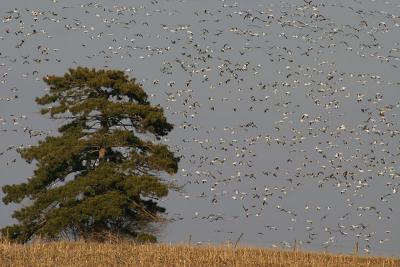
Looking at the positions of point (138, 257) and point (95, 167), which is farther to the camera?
point (95, 167)

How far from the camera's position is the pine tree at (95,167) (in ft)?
136

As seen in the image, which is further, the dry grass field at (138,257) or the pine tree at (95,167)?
the pine tree at (95,167)

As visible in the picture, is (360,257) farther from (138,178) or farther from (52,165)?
(52,165)

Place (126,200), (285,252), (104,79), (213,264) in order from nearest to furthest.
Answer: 1. (213,264)
2. (285,252)
3. (126,200)
4. (104,79)

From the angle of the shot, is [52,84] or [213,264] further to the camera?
[52,84]

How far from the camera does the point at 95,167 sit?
4372 cm

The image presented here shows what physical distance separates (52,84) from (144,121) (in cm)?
632

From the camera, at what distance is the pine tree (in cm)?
4159

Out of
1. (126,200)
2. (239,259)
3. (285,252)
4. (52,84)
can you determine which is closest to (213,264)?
(239,259)

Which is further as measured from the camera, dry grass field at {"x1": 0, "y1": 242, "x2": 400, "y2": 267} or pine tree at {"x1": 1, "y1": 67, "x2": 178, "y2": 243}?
pine tree at {"x1": 1, "y1": 67, "x2": 178, "y2": 243}

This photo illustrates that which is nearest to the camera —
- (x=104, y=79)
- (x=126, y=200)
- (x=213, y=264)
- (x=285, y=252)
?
(x=213, y=264)

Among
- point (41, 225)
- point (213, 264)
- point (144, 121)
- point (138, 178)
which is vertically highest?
point (144, 121)

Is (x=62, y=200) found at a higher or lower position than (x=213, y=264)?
higher

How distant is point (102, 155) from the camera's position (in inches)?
1727
